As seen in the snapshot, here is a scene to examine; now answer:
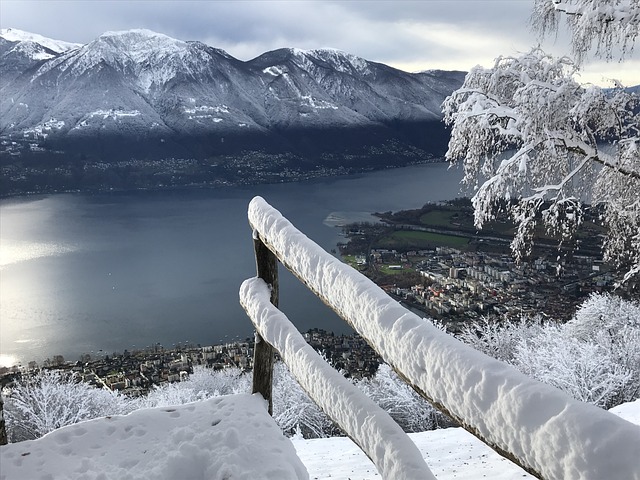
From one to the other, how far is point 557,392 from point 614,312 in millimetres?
16184

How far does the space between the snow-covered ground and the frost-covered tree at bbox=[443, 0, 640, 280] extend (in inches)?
105

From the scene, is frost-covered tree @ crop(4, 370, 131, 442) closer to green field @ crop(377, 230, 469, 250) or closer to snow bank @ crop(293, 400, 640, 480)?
snow bank @ crop(293, 400, 640, 480)

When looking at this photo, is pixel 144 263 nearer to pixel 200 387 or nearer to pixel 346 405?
pixel 200 387

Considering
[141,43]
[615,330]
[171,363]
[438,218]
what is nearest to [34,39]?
[141,43]

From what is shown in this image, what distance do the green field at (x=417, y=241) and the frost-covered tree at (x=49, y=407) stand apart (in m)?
29.3

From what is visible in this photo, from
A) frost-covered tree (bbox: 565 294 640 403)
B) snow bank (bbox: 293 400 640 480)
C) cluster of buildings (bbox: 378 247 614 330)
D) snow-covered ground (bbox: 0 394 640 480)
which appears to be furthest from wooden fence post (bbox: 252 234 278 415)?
cluster of buildings (bbox: 378 247 614 330)

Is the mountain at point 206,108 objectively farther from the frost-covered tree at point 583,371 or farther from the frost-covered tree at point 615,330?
the frost-covered tree at point 583,371

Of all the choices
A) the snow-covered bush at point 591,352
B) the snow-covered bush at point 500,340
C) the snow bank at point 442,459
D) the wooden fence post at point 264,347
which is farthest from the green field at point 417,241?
the wooden fence post at point 264,347

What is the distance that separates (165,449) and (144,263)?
4076 cm

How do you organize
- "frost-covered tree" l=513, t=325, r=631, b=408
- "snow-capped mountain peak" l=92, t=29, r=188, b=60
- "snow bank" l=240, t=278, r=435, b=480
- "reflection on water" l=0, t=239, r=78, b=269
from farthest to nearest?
"snow-capped mountain peak" l=92, t=29, r=188, b=60
"reflection on water" l=0, t=239, r=78, b=269
"frost-covered tree" l=513, t=325, r=631, b=408
"snow bank" l=240, t=278, r=435, b=480

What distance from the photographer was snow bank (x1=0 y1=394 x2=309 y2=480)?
136 centimetres

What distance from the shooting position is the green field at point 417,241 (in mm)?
40625

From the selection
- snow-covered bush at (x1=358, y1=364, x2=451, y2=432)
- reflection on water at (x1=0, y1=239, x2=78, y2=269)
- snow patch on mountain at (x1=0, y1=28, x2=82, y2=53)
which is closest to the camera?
snow-covered bush at (x1=358, y1=364, x2=451, y2=432)

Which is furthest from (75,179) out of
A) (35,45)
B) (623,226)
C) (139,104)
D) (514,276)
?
(35,45)
